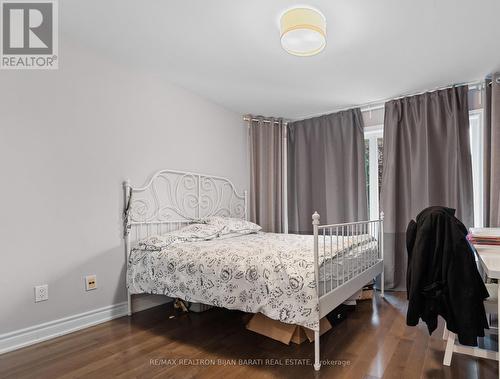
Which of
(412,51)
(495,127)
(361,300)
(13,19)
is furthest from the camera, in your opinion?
(361,300)

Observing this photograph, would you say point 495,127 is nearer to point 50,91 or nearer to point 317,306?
point 317,306

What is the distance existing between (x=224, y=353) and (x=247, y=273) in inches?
22.1

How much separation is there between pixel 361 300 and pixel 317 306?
155 cm

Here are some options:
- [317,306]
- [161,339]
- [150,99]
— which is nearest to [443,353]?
[317,306]

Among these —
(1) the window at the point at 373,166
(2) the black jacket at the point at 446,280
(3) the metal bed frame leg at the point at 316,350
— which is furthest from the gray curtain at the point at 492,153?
(3) the metal bed frame leg at the point at 316,350

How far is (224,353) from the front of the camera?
1982 mm

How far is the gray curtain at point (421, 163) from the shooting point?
9.98 ft

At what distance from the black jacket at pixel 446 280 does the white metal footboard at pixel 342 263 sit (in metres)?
0.47

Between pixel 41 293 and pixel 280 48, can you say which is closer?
pixel 41 293

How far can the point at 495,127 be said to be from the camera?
2777mm

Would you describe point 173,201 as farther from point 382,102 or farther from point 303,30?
point 382,102

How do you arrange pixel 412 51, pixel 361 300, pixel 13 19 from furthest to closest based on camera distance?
pixel 361 300 < pixel 412 51 < pixel 13 19

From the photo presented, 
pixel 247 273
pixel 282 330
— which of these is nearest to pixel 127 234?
pixel 247 273

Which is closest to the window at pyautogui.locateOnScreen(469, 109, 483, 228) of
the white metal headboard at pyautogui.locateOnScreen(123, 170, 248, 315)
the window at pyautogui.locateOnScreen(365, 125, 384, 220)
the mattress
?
the window at pyautogui.locateOnScreen(365, 125, 384, 220)
